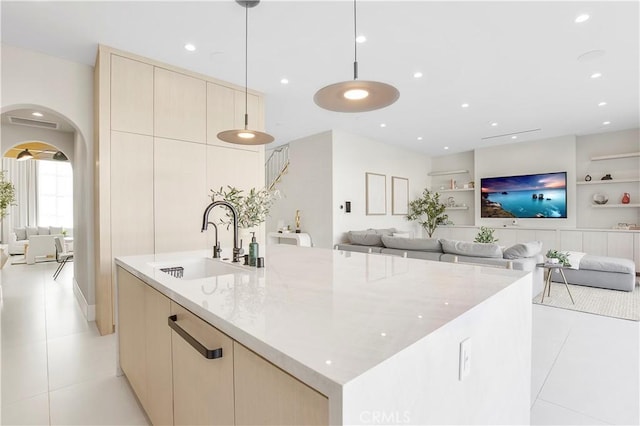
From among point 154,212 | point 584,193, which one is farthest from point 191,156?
point 584,193

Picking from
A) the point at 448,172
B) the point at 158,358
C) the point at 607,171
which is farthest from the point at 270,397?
the point at 448,172

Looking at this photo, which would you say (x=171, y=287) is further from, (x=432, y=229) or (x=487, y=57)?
(x=432, y=229)

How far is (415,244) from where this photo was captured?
15.7 feet

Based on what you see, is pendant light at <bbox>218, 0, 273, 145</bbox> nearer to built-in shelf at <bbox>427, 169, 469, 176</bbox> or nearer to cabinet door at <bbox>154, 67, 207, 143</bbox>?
cabinet door at <bbox>154, 67, 207, 143</bbox>

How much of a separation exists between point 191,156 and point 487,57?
3699 millimetres

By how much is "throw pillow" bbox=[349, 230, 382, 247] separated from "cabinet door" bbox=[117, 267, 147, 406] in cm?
414

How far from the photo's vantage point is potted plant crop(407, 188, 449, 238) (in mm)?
8547

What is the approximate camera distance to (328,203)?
649 centimetres

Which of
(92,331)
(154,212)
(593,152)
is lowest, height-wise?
(92,331)

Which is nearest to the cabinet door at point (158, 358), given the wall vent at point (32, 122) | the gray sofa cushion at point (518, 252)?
the gray sofa cushion at point (518, 252)

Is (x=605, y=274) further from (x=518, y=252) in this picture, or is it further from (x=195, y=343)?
(x=195, y=343)

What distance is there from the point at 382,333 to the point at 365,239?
5031 mm

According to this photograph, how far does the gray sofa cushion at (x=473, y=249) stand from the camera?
4.05m

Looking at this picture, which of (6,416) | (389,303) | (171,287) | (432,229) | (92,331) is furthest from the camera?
(432,229)
